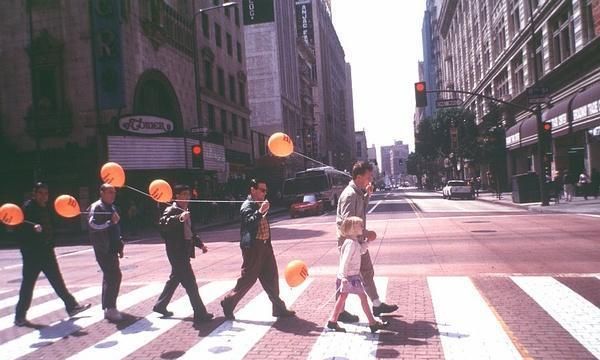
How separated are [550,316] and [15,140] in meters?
28.6

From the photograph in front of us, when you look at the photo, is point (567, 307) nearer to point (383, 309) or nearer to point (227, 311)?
point (383, 309)

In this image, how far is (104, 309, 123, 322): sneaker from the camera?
21.7 ft

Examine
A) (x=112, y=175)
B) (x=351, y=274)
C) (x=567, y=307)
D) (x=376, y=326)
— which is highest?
(x=112, y=175)

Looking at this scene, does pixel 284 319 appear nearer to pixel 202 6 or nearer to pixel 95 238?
pixel 95 238

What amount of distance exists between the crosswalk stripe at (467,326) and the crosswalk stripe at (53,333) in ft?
15.2

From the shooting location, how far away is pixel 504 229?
48.7 ft

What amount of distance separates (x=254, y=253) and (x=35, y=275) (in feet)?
10.8

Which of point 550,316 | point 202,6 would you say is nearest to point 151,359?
point 550,316

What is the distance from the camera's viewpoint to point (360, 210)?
5.96m

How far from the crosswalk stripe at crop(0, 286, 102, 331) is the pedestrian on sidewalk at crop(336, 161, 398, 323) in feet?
15.6

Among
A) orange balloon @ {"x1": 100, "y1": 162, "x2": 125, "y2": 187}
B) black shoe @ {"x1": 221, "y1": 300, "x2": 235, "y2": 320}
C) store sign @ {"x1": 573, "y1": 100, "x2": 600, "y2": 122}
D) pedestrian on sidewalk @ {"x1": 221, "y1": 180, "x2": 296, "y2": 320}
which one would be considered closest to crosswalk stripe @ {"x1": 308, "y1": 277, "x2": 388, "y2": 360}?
pedestrian on sidewalk @ {"x1": 221, "y1": 180, "x2": 296, "y2": 320}

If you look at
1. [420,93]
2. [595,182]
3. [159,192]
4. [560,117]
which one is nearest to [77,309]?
[159,192]

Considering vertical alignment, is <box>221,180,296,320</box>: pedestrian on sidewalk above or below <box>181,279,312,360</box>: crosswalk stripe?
above

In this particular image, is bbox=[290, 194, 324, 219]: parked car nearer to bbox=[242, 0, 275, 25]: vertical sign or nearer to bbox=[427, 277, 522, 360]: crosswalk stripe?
bbox=[427, 277, 522, 360]: crosswalk stripe
